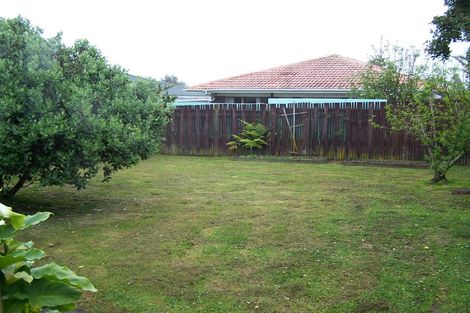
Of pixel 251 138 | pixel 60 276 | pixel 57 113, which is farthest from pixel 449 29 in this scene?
pixel 60 276

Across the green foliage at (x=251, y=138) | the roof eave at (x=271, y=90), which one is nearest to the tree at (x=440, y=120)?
the green foliage at (x=251, y=138)

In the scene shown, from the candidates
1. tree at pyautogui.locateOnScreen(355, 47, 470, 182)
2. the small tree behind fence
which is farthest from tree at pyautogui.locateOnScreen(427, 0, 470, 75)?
the small tree behind fence

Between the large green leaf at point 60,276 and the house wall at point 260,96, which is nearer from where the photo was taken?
the large green leaf at point 60,276

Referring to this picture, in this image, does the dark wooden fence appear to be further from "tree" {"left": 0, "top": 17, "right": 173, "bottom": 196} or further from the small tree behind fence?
"tree" {"left": 0, "top": 17, "right": 173, "bottom": 196}

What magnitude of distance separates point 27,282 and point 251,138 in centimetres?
1496

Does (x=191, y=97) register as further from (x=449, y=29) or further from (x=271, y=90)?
(x=449, y=29)

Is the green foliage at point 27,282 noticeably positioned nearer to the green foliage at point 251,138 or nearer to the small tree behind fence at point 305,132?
the small tree behind fence at point 305,132

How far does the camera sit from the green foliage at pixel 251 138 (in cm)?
1695

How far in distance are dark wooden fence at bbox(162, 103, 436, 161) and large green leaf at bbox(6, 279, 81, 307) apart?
1393 cm

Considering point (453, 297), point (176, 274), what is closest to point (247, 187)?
point (176, 274)

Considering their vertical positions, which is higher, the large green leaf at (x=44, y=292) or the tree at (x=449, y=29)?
the tree at (x=449, y=29)

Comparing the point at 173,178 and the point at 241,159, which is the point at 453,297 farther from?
the point at 241,159

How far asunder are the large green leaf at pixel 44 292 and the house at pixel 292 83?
1932cm

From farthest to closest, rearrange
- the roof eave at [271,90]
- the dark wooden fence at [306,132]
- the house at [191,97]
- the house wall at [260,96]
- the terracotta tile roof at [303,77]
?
the house at [191,97], the terracotta tile roof at [303,77], the house wall at [260,96], the roof eave at [271,90], the dark wooden fence at [306,132]
